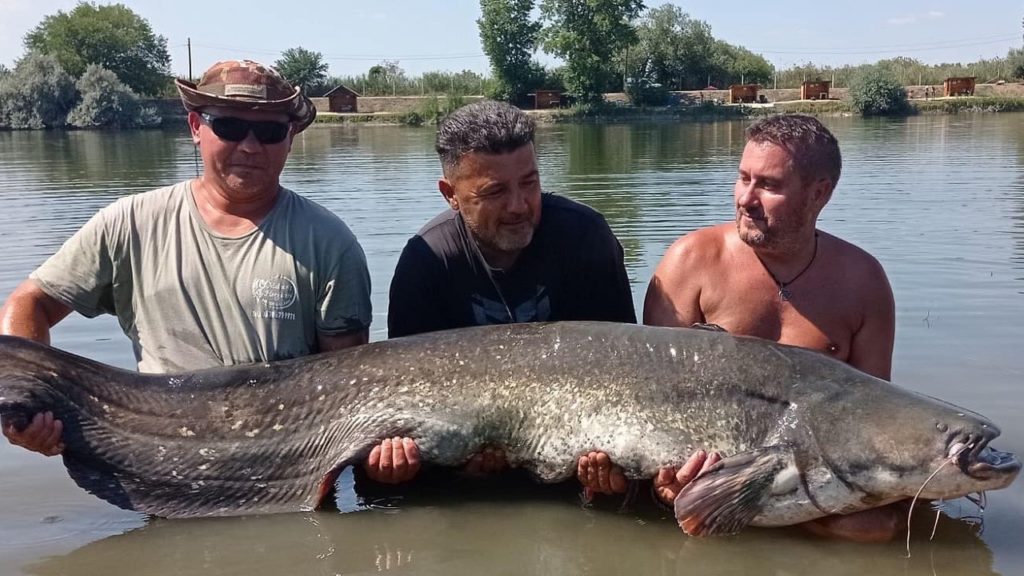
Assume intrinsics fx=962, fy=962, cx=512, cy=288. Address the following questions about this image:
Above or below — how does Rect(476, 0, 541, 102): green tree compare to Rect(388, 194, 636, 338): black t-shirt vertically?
above

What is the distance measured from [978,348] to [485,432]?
4.54 m

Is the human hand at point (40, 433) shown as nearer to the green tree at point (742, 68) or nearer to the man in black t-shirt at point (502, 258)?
the man in black t-shirt at point (502, 258)

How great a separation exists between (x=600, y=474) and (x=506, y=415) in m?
0.45

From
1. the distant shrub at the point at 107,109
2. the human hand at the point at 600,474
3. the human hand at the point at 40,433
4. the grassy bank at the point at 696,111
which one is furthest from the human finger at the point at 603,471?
the distant shrub at the point at 107,109

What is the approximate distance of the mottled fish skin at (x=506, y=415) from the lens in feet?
12.2

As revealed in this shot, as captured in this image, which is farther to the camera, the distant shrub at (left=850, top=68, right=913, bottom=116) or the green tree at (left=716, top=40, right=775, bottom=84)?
the green tree at (left=716, top=40, right=775, bottom=84)

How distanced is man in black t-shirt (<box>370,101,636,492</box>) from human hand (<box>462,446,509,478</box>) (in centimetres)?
77

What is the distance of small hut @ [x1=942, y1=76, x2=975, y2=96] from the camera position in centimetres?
6006

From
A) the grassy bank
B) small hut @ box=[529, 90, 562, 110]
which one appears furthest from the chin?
small hut @ box=[529, 90, 562, 110]

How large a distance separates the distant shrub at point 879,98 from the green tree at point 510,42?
25.7m

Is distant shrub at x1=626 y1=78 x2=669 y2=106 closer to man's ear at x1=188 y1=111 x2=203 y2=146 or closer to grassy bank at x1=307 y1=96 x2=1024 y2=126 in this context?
grassy bank at x1=307 y1=96 x2=1024 y2=126

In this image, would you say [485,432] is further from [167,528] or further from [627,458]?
[167,528]

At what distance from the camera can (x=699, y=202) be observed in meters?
15.7

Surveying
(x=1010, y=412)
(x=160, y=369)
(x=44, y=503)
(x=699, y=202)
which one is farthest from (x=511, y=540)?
(x=699, y=202)
